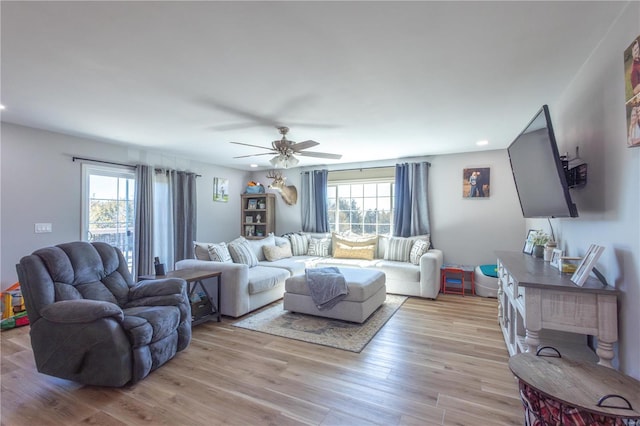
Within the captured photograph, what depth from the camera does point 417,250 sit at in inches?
183

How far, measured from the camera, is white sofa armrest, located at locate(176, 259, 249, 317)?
346cm

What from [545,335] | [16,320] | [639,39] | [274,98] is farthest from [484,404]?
[16,320]

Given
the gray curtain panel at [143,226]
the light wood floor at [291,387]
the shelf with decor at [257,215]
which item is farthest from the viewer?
the shelf with decor at [257,215]

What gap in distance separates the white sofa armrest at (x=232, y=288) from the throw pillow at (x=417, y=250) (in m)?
2.61

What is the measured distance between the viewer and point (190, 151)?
15.8 ft

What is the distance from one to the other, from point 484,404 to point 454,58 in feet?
7.56

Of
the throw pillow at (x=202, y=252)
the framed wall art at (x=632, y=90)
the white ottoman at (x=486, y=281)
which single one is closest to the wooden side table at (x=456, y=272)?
the white ottoman at (x=486, y=281)

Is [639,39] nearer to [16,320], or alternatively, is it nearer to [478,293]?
[478,293]

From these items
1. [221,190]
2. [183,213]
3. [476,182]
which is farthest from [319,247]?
[476,182]

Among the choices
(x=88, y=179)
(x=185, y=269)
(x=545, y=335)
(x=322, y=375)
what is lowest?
(x=322, y=375)

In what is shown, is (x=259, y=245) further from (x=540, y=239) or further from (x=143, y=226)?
(x=540, y=239)

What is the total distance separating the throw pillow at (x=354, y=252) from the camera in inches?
203

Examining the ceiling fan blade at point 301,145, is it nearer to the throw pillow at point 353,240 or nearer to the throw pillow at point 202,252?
the throw pillow at point 202,252

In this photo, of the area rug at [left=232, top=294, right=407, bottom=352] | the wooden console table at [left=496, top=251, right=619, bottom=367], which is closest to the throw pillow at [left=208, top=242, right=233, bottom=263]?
the area rug at [left=232, top=294, right=407, bottom=352]
